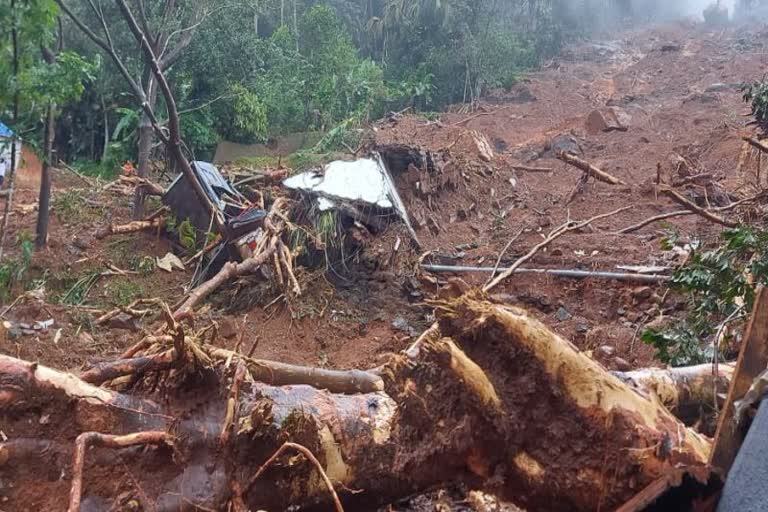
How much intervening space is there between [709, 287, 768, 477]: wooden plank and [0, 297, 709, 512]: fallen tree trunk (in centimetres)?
21

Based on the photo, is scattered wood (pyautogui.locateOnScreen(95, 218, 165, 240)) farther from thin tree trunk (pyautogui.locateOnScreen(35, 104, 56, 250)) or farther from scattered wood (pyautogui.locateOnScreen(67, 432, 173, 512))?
scattered wood (pyautogui.locateOnScreen(67, 432, 173, 512))

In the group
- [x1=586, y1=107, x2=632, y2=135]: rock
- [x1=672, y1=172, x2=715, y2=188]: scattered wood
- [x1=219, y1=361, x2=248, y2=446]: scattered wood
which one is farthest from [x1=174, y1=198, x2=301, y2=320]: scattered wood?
[x1=586, y1=107, x2=632, y2=135]: rock

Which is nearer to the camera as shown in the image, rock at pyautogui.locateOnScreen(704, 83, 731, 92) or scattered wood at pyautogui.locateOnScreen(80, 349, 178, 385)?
scattered wood at pyautogui.locateOnScreen(80, 349, 178, 385)

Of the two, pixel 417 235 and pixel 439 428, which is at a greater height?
pixel 439 428

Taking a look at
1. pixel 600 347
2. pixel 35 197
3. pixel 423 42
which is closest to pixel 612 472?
pixel 600 347

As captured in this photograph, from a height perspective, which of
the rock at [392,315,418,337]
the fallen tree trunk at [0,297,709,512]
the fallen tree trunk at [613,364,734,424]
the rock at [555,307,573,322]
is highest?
the fallen tree trunk at [0,297,709,512]

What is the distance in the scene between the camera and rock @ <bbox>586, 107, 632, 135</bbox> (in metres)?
15.3

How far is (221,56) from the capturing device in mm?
14156

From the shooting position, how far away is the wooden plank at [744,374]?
1.67 metres

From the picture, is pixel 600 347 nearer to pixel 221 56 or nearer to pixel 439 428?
pixel 439 428

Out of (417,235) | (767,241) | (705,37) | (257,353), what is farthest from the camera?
(705,37)

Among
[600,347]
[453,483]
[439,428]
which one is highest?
[439,428]

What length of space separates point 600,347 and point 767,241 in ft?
5.94

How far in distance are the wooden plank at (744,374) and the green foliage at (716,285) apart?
1.92 m
